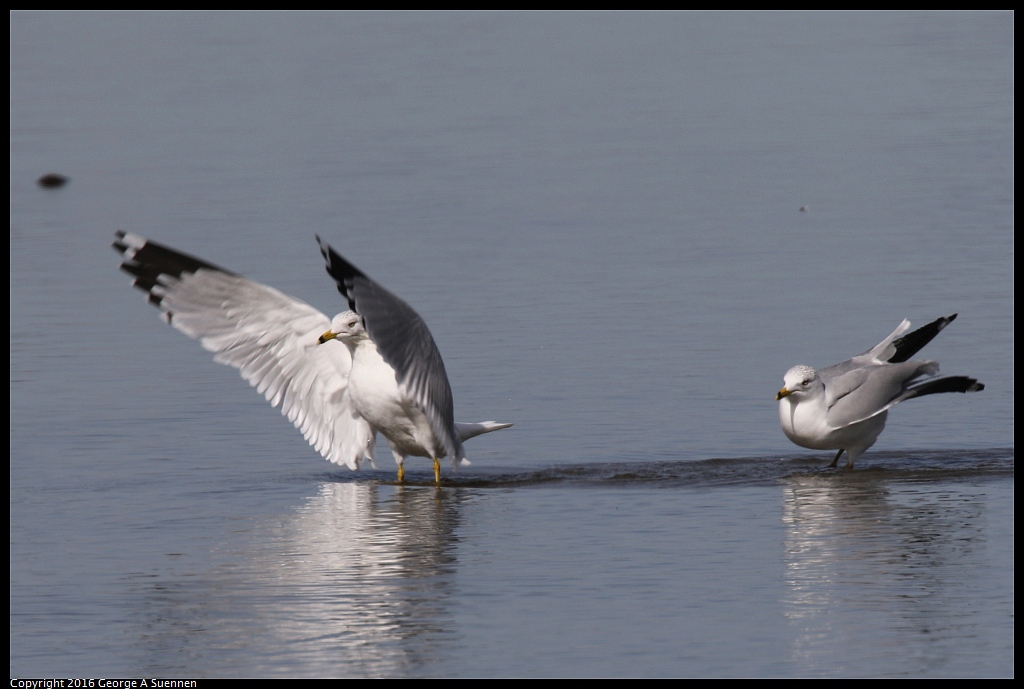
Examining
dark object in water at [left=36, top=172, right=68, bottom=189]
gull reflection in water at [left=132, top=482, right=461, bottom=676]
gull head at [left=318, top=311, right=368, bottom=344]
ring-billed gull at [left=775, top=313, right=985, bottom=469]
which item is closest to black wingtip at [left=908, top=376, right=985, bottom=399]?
ring-billed gull at [left=775, top=313, right=985, bottom=469]

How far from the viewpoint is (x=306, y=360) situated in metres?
10.3

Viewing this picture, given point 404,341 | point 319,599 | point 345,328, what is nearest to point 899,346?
point 404,341

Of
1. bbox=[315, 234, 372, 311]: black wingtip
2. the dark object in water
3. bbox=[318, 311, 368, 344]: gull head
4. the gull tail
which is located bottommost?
the gull tail

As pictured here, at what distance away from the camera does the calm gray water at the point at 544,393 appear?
7.02 m

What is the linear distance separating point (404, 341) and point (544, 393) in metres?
2.33

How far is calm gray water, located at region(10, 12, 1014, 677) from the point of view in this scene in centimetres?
702

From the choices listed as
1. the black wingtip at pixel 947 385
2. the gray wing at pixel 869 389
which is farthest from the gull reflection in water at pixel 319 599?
the black wingtip at pixel 947 385

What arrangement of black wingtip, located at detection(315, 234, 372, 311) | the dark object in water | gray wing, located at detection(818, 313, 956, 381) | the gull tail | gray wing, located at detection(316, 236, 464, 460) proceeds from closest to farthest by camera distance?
black wingtip, located at detection(315, 234, 372, 311), gray wing, located at detection(316, 236, 464, 460), the gull tail, gray wing, located at detection(818, 313, 956, 381), the dark object in water

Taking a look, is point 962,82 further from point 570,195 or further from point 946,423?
point 946,423

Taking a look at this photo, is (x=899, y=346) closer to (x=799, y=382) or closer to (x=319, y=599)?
(x=799, y=382)

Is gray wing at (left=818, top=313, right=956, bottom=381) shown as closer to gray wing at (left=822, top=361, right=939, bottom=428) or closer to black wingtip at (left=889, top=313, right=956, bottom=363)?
black wingtip at (left=889, top=313, right=956, bottom=363)

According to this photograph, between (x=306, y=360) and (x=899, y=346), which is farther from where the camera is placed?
(x=899, y=346)

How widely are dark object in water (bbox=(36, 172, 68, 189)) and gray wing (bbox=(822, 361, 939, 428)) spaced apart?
11.8m

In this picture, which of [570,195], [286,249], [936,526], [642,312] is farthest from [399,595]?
[570,195]
